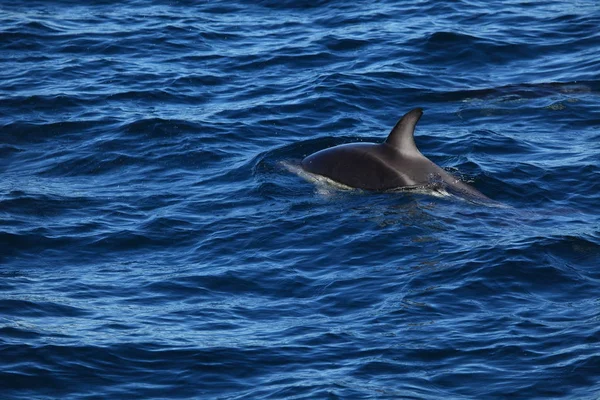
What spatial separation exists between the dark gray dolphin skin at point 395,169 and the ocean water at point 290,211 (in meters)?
0.27

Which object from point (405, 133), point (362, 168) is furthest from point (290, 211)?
point (405, 133)

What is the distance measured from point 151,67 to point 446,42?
644 centimetres

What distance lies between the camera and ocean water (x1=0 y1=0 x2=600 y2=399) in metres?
11.7

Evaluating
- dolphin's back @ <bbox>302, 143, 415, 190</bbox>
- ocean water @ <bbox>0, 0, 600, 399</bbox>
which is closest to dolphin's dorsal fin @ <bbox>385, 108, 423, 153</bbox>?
dolphin's back @ <bbox>302, 143, 415, 190</bbox>

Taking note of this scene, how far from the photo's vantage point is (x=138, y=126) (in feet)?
65.6

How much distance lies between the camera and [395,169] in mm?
16297

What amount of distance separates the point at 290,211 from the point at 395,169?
1.66m

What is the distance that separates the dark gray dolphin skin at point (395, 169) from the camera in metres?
16.1

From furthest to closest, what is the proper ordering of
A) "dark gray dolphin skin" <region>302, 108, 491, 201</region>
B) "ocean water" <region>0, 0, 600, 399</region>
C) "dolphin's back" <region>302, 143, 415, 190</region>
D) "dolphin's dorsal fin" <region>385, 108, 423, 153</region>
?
"dolphin's back" <region>302, 143, 415, 190</region> → "dark gray dolphin skin" <region>302, 108, 491, 201</region> → "dolphin's dorsal fin" <region>385, 108, 423, 153</region> → "ocean water" <region>0, 0, 600, 399</region>

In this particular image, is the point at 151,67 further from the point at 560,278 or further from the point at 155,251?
the point at 560,278

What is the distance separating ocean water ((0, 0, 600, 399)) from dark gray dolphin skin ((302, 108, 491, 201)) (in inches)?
10.8

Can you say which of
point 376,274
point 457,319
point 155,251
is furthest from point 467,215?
point 155,251

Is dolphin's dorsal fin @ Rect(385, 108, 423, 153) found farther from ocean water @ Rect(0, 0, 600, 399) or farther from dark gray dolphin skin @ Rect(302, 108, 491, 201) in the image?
ocean water @ Rect(0, 0, 600, 399)

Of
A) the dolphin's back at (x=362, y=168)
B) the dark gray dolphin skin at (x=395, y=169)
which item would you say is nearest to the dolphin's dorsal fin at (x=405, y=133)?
the dark gray dolphin skin at (x=395, y=169)
